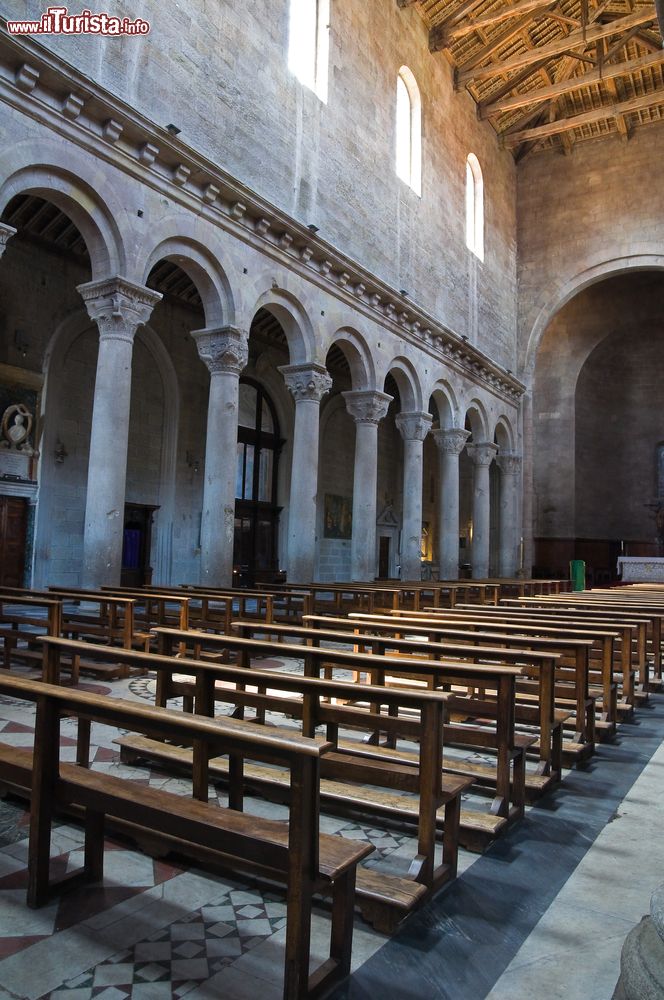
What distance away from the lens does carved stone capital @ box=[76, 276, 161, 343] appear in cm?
1015

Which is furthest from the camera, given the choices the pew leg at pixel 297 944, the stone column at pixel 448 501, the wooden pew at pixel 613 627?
the stone column at pixel 448 501

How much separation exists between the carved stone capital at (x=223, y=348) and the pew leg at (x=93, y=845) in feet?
33.3

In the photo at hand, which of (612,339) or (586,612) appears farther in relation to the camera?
(612,339)

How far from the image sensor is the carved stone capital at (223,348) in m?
12.1

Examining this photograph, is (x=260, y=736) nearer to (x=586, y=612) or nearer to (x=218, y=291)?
(x=586, y=612)

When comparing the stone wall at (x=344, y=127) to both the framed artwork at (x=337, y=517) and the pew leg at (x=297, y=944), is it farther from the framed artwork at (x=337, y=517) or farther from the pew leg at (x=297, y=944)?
the pew leg at (x=297, y=944)

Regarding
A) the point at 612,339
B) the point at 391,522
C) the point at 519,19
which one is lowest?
the point at 391,522

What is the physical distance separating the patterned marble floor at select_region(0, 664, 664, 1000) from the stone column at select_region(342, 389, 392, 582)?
12.6 meters

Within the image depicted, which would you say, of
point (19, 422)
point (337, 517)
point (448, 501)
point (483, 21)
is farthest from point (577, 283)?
point (19, 422)

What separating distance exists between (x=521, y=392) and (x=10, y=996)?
24.2 meters

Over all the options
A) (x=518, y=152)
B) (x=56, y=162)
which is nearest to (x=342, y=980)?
(x=56, y=162)

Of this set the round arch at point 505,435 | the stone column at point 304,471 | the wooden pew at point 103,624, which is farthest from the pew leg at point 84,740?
the round arch at point 505,435

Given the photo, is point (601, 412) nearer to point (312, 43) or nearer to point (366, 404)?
point (366, 404)

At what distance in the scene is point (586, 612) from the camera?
684 cm
